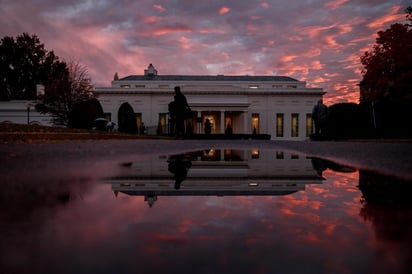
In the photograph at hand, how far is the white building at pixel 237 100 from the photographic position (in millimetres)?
44656

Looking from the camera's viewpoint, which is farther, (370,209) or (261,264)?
(370,209)

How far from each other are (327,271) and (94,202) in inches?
31.2

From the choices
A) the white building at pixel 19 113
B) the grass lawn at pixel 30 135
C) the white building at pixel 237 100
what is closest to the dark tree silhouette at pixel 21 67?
the white building at pixel 19 113

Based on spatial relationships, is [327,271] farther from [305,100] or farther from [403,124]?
[305,100]

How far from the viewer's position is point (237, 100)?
43.3m

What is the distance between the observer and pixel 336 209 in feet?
3.27

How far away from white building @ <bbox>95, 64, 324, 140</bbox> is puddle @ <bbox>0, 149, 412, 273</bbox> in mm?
42476

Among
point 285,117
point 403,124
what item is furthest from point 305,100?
point 403,124

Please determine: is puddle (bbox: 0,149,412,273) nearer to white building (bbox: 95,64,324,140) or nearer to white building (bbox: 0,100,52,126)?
white building (bbox: 95,64,324,140)

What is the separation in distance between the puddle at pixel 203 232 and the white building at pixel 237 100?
42.5 m

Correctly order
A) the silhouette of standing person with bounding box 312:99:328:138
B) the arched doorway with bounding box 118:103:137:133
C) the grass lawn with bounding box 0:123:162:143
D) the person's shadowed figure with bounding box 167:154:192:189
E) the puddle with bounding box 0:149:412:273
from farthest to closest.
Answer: the arched doorway with bounding box 118:103:137:133
the silhouette of standing person with bounding box 312:99:328:138
the grass lawn with bounding box 0:123:162:143
the person's shadowed figure with bounding box 167:154:192:189
the puddle with bounding box 0:149:412:273

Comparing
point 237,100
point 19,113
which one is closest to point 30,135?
point 237,100

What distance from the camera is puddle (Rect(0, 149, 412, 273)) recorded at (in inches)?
22.4

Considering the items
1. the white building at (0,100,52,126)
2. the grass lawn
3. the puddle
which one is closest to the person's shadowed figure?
the puddle
